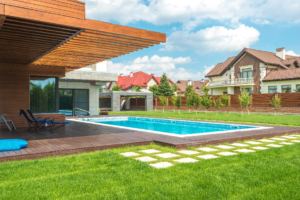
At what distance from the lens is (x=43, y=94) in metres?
11.1

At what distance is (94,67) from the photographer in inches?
790

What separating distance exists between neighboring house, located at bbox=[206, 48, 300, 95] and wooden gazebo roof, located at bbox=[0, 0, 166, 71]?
947 inches

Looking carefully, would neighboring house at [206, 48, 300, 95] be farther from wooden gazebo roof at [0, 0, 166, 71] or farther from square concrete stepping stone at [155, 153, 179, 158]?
square concrete stepping stone at [155, 153, 179, 158]

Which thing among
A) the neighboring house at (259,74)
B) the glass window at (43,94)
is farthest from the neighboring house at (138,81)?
the glass window at (43,94)

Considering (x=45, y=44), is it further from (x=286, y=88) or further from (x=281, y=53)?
(x=281, y=53)

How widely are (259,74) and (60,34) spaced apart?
91.4 feet

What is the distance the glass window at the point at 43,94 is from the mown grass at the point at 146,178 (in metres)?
6.74

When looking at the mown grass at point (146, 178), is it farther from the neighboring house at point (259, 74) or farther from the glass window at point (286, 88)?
the neighboring house at point (259, 74)

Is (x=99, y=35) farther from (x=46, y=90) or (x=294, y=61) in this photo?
(x=294, y=61)

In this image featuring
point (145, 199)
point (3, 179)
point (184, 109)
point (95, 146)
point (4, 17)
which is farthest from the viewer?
point (184, 109)

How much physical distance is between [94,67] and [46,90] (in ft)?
30.0

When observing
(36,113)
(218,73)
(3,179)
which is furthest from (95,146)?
(218,73)

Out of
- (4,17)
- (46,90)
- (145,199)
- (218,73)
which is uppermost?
(218,73)

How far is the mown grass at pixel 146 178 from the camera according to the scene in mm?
3061
